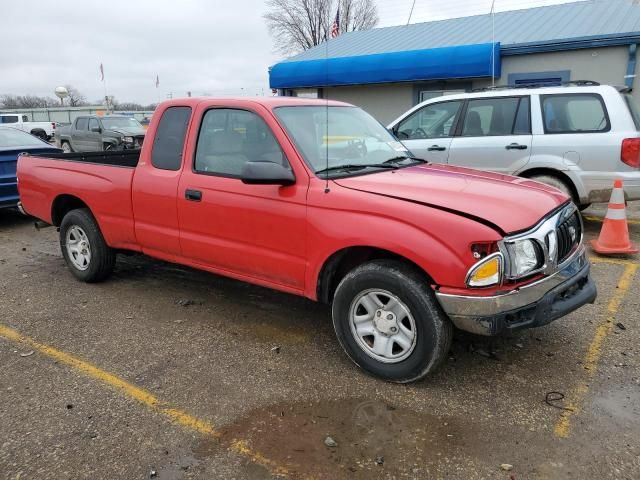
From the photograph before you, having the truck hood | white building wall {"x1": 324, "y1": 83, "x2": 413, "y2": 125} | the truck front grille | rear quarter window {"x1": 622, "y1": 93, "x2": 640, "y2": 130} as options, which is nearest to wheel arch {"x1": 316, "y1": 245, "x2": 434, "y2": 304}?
the truck hood

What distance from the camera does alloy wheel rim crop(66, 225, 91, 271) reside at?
5172 millimetres

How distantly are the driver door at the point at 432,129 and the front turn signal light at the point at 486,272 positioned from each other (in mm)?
4727

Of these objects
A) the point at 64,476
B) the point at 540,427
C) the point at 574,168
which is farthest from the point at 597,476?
the point at 574,168

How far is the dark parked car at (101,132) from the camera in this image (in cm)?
1712

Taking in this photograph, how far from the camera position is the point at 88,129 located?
18.3 m

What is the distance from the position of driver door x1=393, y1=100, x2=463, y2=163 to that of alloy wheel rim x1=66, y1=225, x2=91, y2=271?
453cm

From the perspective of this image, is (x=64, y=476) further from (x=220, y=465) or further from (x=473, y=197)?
(x=473, y=197)

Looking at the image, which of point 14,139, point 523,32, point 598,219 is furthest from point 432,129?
point 523,32

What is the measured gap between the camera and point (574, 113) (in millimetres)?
6535

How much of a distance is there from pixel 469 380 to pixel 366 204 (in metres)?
1.33

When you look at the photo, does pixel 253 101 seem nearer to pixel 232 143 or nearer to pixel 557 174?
pixel 232 143

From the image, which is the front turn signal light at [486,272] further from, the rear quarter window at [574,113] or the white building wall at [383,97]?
the white building wall at [383,97]

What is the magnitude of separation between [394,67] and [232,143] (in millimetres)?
10282

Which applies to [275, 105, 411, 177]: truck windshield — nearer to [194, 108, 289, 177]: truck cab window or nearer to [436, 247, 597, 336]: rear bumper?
Answer: [194, 108, 289, 177]: truck cab window
